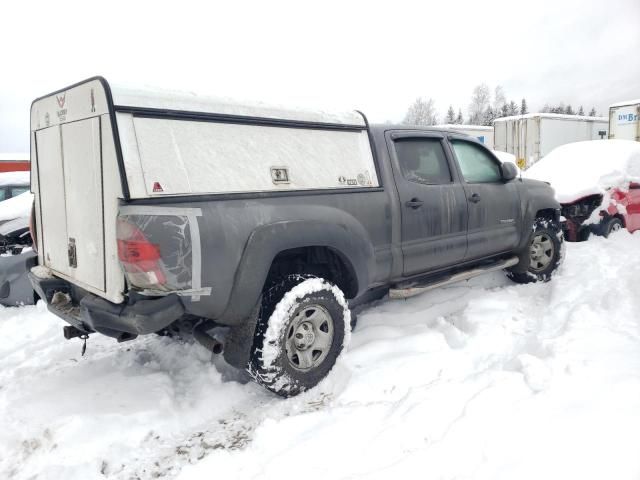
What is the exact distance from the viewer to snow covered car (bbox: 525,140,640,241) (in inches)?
289

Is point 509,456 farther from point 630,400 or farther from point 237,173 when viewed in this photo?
point 237,173

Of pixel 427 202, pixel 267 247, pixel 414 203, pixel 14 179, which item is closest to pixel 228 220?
pixel 267 247

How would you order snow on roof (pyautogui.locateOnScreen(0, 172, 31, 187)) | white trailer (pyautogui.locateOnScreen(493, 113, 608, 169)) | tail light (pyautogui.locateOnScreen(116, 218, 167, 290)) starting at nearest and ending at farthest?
1. tail light (pyautogui.locateOnScreen(116, 218, 167, 290))
2. snow on roof (pyautogui.locateOnScreen(0, 172, 31, 187))
3. white trailer (pyautogui.locateOnScreen(493, 113, 608, 169))

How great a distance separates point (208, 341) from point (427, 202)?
7.14ft

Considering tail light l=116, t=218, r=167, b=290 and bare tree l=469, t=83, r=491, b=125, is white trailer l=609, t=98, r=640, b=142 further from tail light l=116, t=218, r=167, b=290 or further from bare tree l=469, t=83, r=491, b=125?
bare tree l=469, t=83, r=491, b=125

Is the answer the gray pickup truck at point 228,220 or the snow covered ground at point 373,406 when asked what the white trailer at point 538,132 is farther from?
the gray pickup truck at point 228,220

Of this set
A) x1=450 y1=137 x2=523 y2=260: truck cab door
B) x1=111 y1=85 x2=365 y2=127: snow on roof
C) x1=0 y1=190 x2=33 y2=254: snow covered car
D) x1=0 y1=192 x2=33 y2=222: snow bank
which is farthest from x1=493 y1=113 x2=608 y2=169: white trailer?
x1=111 y1=85 x2=365 y2=127: snow on roof

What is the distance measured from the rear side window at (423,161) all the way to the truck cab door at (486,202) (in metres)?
0.23

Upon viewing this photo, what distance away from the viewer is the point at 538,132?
1930 centimetres

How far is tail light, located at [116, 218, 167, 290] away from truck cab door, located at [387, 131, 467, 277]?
6.72 feet

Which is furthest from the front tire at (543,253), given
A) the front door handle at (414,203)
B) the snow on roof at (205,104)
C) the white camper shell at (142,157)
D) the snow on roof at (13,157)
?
the snow on roof at (13,157)

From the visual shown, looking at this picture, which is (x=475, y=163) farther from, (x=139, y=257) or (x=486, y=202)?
(x=139, y=257)

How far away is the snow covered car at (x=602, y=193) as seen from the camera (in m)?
7.34

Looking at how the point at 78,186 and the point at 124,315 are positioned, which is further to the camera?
the point at 78,186
